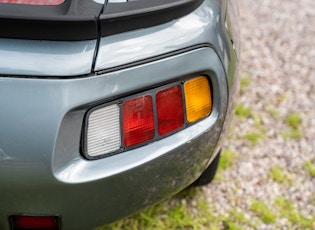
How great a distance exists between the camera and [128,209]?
5.90 ft

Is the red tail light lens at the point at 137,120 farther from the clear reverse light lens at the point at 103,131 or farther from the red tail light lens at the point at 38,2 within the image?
the red tail light lens at the point at 38,2

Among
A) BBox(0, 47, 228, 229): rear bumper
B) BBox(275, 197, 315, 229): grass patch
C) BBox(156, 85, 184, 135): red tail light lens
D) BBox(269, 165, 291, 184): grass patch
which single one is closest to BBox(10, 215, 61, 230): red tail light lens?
BBox(0, 47, 228, 229): rear bumper

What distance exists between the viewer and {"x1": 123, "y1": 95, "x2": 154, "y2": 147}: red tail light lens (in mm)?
1615

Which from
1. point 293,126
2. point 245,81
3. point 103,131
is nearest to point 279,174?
point 293,126

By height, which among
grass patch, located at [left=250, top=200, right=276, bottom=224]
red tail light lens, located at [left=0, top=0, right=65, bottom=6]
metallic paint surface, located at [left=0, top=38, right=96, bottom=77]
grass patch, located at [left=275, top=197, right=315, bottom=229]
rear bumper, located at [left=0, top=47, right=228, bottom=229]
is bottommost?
grass patch, located at [left=275, top=197, right=315, bottom=229]

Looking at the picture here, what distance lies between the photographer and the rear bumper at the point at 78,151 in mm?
1477

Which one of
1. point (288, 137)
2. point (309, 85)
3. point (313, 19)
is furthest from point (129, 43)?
point (313, 19)

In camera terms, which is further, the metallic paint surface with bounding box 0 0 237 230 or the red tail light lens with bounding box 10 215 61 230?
the red tail light lens with bounding box 10 215 61 230

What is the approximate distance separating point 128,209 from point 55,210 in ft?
0.91

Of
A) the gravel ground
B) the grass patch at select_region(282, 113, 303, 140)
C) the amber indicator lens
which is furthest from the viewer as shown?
the grass patch at select_region(282, 113, 303, 140)

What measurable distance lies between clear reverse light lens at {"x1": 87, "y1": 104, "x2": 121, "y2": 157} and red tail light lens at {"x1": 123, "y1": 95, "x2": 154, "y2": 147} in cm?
3

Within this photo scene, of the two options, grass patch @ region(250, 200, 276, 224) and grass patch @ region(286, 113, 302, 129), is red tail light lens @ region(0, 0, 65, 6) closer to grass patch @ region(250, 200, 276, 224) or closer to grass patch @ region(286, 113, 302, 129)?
grass patch @ region(250, 200, 276, 224)

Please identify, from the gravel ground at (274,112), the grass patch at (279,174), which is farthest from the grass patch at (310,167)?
the grass patch at (279,174)

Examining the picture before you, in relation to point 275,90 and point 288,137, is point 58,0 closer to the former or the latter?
point 288,137
